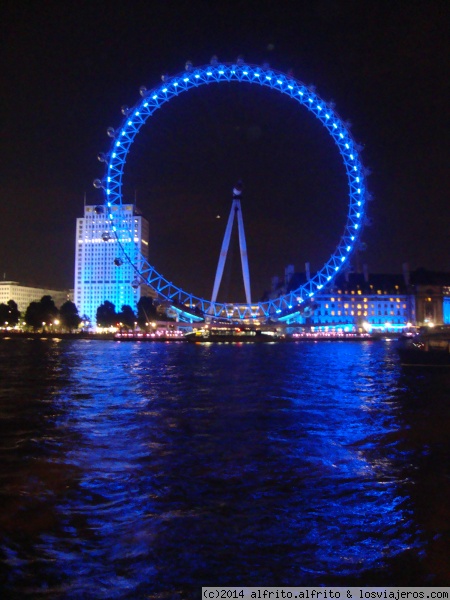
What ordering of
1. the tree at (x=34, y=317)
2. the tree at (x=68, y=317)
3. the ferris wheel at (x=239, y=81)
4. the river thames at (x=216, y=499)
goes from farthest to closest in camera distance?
1. the tree at (x=68, y=317)
2. the tree at (x=34, y=317)
3. the ferris wheel at (x=239, y=81)
4. the river thames at (x=216, y=499)

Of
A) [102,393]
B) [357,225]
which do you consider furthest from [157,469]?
[357,225]

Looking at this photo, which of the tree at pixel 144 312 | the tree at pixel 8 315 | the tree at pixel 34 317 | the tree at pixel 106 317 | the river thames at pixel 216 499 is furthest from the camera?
the tree at pixel 144 312

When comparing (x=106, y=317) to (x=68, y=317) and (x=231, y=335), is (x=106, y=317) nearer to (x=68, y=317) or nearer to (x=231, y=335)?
(x=68, y=317)

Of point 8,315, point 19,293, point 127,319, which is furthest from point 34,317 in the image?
point 19,293

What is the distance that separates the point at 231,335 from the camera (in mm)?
86875

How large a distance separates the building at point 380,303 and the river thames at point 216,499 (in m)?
95.7

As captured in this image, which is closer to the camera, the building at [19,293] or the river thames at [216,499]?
the river thames at [216,499]

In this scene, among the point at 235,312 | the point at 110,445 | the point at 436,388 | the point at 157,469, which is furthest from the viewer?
the point at 235,312

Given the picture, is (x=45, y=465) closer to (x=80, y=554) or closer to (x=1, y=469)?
(x=1, y=469)

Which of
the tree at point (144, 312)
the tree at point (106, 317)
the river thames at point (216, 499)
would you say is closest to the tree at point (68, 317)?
the tree at point (106, 317)

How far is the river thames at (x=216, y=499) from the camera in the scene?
4.26m

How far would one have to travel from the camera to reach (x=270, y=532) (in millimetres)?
4980

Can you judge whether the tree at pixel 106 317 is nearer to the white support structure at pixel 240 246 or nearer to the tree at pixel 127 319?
the tree at pixel 127 319

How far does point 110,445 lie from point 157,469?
1707 millimetres
